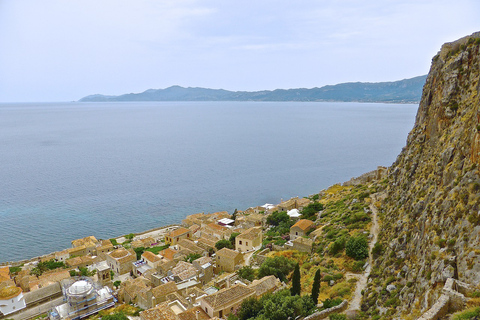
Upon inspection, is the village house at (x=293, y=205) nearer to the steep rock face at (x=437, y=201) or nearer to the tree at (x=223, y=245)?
the tree at (x=223, y=245)

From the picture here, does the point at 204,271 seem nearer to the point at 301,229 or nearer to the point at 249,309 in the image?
the point at 249,309

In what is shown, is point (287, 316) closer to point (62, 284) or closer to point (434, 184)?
point (434, 184)

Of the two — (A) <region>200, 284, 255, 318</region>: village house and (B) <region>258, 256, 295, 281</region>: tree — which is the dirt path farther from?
(A) <region>200, 284, 255, 318</region>: village house

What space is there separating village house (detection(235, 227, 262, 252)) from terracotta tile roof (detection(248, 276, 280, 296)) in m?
13.3

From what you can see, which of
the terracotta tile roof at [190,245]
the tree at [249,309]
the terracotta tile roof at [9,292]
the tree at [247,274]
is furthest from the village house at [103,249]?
the tree at [249,309]

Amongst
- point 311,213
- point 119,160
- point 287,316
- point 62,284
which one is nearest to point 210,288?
point 287,316

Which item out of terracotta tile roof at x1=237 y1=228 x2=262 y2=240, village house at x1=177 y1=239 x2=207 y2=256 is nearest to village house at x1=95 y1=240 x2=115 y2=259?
village house at x1=177 y1=239 x2=207 y2=256

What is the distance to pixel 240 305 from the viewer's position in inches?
958

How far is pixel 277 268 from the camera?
96.5 feet

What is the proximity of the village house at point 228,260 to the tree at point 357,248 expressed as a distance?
569 inches

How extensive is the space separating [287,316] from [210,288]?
1153cm

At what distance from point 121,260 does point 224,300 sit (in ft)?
74.0

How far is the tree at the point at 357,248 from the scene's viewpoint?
81.1 feet

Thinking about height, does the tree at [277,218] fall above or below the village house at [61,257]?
above
